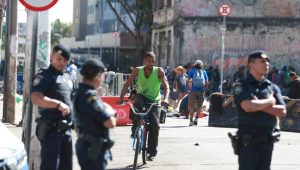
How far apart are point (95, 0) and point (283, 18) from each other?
46.9m

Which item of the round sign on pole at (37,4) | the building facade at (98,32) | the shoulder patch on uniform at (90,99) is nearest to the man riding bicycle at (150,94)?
the round sign on pole at (37,4)

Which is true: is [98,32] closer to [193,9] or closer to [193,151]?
[193,9]

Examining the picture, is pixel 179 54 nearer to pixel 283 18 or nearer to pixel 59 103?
pixel 283 18

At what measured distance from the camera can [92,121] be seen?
505 cm

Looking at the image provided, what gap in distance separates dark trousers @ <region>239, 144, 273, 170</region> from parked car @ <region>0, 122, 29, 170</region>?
2078 mm

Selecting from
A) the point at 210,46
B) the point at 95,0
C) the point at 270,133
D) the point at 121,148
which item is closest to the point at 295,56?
the point at 210,46

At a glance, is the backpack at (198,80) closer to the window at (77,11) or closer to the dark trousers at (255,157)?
the dark trousers at (255,157)

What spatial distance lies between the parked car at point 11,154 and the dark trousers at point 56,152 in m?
0.34

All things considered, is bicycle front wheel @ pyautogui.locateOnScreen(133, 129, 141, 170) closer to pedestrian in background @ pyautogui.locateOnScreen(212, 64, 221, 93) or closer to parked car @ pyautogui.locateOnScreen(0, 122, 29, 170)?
parked car @ pyautogui.locateOnScreen(0, 122, 29, 170)

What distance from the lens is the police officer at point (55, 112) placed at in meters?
5.73

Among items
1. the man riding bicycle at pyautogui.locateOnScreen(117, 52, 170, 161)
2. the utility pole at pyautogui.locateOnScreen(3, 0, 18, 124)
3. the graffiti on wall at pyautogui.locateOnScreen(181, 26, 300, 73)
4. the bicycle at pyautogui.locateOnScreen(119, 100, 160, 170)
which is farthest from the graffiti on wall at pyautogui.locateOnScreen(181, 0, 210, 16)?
the bicycle at pyautogui.locateOnScreen(119, 100, 160, 170)

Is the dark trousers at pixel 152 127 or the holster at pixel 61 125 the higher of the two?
the holster at pixel 61 125

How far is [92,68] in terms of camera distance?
16.7 ft

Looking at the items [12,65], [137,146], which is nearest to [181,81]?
[12,65]
